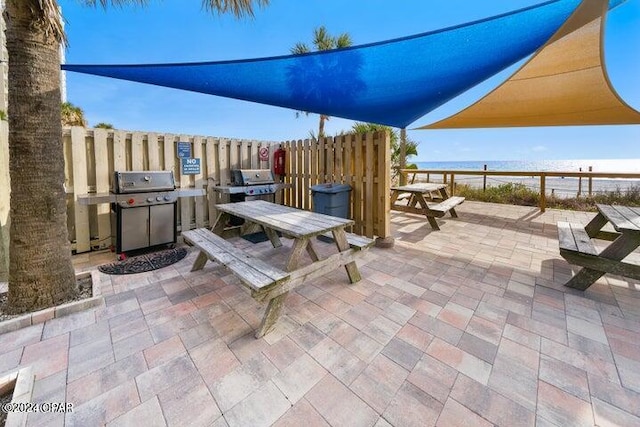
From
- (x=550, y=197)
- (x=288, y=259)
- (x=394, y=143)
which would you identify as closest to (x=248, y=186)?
(x=288, y=259)

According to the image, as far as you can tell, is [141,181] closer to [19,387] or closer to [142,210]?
[142,210]

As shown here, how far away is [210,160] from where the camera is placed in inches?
168

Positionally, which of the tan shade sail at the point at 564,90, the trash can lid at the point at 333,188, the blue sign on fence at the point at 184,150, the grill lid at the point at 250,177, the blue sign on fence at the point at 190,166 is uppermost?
the tan shade sail at the point at 564,90

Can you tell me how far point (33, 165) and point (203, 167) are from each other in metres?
2.42

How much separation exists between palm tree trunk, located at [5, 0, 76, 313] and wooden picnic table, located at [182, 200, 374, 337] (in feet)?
3.44

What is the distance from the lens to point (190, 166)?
13.3ft

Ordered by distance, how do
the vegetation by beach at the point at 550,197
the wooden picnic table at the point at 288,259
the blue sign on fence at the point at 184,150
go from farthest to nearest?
the vegetation by beach at the point at 550,197
the blue sign on fence at the point at 184,150
the wooden picnic table at the point at 288,259

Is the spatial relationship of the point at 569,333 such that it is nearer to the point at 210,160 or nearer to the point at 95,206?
the point at 210,160

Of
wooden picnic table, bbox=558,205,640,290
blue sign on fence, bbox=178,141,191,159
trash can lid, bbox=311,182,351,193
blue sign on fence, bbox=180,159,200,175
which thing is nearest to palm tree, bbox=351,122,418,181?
Answer: trash can lid, bbox=311,182,351,193

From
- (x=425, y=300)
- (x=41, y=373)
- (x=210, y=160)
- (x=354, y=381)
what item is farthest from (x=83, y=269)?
(x=425, y=300)

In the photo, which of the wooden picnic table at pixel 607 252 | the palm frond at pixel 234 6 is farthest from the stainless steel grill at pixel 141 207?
the wooden picnic table at pixel 607 252

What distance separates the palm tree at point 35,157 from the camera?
1812 millimetres

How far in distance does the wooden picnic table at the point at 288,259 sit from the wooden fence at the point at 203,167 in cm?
127

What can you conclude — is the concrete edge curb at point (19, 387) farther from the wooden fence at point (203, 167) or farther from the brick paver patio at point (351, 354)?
the wooden fence at point (203, 167)
